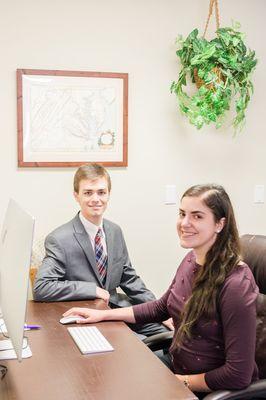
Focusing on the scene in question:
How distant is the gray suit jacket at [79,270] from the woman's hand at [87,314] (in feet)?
0.66

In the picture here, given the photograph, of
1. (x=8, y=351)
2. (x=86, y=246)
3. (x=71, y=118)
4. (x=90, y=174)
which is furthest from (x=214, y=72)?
(x=8, y=351)

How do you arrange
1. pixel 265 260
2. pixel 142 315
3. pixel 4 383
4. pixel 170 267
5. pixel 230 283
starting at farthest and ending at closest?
pixel 170 267, pixel 142 315, pixel 265 260, pixel 230 283, pixel 4 383

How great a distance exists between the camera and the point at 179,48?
3.12m

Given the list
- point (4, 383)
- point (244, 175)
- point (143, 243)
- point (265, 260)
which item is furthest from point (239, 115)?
point (4, 383)

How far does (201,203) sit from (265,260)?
387 millimetres

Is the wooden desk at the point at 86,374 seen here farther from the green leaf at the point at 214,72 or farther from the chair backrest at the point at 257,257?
the green leaf at the point at 214,72

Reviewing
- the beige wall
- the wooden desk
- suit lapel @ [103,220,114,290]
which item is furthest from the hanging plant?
the wooden desk

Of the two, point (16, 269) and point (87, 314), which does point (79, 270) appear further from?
point (16, 269)

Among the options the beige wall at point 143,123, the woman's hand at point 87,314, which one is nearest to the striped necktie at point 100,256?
the woman's hand at point 87,314

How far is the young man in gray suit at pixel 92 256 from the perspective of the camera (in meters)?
2.30

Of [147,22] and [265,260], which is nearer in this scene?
[265,260]

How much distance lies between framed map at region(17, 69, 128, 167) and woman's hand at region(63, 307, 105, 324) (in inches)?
45.8

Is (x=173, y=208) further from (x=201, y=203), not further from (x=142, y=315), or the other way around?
(x=201, y=203)

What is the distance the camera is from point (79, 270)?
7.89 feet
